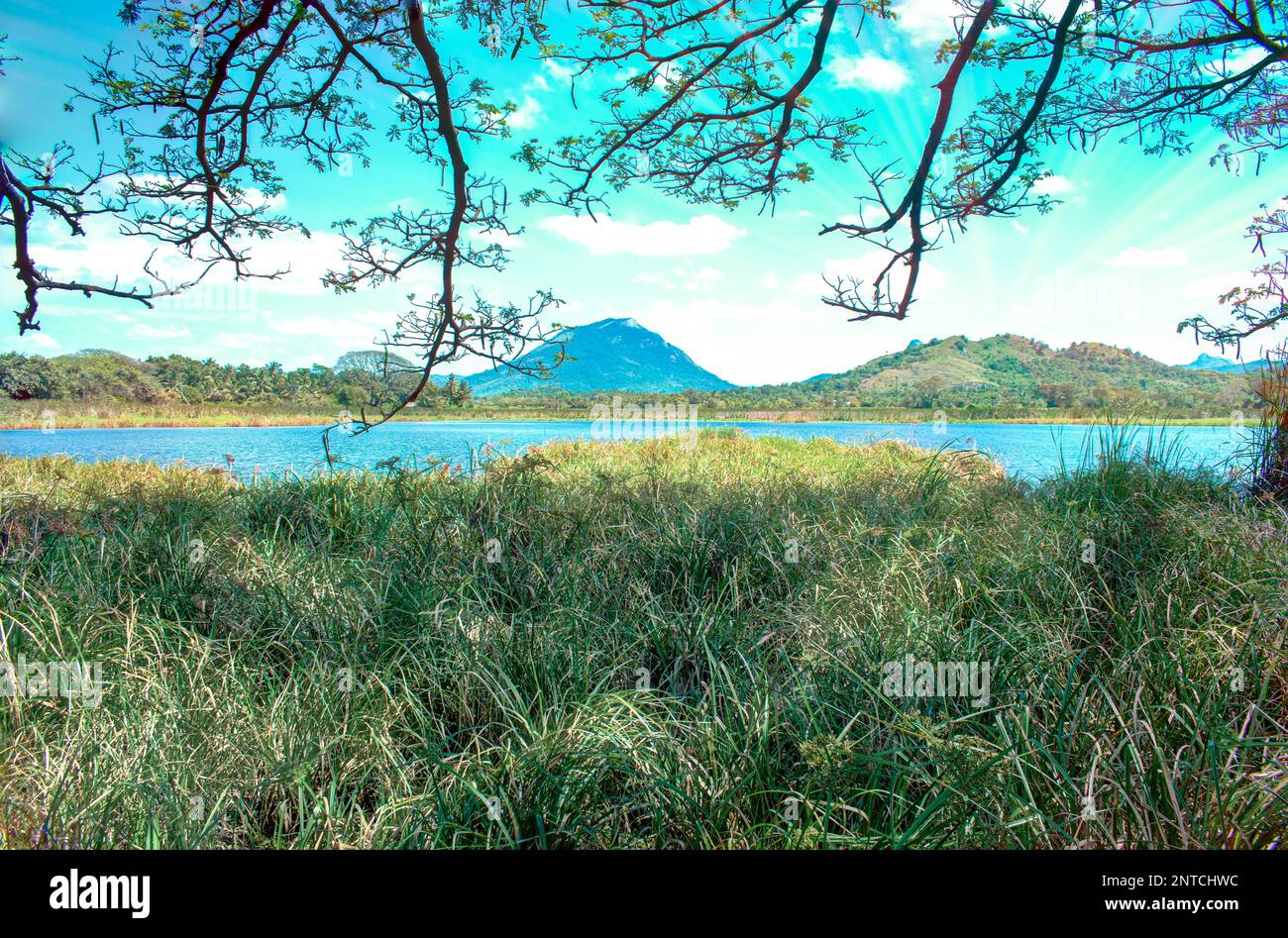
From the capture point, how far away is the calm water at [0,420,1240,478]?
502cm

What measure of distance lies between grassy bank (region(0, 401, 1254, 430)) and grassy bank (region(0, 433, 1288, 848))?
1770mm

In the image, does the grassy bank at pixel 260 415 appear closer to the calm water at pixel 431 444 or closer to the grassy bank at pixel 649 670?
the calm water at pixel 431 444

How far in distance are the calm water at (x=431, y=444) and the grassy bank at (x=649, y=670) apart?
29.9 inches

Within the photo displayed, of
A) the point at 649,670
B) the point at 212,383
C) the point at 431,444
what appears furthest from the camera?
the point at 212,383

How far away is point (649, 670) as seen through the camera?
264 cm

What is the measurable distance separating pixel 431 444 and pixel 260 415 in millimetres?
10013

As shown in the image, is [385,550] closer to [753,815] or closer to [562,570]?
[562,570]

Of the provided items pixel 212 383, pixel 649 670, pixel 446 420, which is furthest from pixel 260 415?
pixel 649 670

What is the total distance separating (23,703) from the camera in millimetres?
2219

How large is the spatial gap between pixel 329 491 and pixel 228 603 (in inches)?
76.7

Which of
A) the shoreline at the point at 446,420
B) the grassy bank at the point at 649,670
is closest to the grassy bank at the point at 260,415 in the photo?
the shoreline at the point at 446,420

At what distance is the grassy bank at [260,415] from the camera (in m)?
7.62

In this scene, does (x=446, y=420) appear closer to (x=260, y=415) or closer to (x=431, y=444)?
(x=431, y=444)

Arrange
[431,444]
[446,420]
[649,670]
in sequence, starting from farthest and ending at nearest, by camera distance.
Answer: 1. [446,420]
2. [431,444]
3. [649,670]
